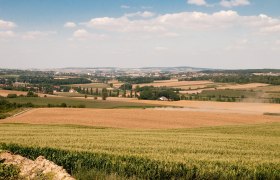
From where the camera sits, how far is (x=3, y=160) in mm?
11734

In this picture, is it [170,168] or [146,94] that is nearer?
[170,168]

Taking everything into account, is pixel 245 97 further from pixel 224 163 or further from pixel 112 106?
pixel 224 163

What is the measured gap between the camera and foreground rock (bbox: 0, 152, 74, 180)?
10.4 meters

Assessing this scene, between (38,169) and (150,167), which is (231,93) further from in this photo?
(38,169)

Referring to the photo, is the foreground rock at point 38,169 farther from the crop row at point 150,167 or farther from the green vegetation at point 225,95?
the green vegetation at point 225,95

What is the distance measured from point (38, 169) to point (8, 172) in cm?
98

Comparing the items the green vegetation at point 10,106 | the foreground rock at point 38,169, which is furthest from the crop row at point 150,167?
the green vegetation at point 10,106

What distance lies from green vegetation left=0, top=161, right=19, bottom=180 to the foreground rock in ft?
0.50

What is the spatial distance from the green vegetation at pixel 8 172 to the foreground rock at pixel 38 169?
0.15 m

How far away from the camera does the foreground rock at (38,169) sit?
10.4 metres

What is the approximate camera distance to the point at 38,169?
10.9m

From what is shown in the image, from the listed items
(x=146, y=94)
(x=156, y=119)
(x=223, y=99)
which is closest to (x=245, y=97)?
(x=223, y=99)

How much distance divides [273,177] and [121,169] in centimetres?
560

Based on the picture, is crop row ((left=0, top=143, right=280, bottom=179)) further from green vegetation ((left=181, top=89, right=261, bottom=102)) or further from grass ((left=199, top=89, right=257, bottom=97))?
grass ((left=199, top=89, right=257, bottom=97))
